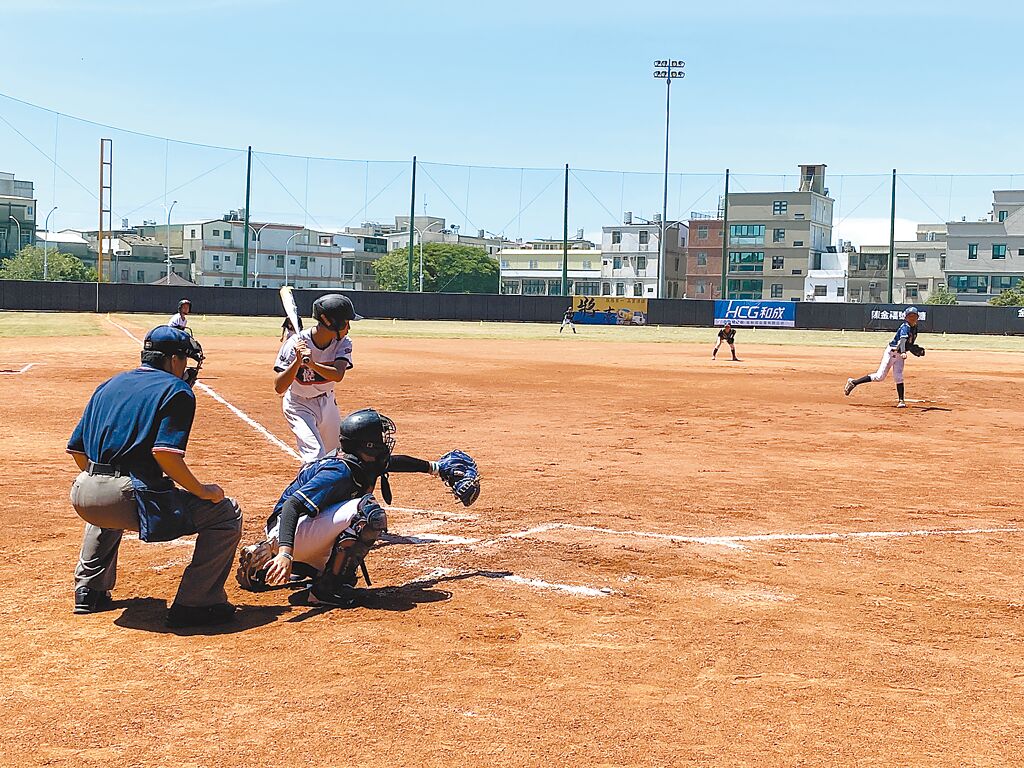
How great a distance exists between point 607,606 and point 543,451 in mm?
7154

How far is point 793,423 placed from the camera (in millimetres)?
17641

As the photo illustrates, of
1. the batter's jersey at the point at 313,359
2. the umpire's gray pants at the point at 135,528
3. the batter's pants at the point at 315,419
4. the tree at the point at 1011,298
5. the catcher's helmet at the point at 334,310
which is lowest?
the umpire's gray pants at the point at 135,528

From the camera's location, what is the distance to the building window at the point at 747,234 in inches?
4316

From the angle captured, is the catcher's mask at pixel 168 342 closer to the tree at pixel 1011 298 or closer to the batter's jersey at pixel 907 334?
the batter's jersey at pixel 907 334

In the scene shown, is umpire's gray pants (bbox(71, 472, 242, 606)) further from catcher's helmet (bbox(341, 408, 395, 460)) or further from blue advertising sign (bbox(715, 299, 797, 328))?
blue advertising sign (bbox(715, 299, 797, 328))

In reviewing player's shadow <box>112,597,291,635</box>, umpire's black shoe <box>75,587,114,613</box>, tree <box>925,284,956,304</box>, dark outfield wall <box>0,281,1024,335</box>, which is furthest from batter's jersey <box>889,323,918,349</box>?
tree <box>925,284,956,304</box>

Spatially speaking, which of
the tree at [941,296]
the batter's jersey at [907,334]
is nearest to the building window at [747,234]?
the tree at [941,296]

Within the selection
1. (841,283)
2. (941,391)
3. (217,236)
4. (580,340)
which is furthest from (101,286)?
(841,283)

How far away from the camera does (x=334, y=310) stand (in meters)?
7.86

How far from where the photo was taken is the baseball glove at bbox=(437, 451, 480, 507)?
22.6ft

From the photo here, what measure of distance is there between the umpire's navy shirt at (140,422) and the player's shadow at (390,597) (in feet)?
3.99

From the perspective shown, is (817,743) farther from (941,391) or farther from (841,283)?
(841,283)

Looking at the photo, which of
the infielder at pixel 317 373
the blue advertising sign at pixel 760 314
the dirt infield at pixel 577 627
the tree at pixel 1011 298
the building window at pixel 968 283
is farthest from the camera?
the building window at pixel 968 283

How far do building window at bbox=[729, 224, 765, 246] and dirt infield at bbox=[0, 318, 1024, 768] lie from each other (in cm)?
9846
